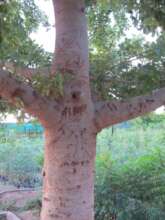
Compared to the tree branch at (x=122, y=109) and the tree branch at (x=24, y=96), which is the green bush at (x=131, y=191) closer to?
the tree branch at (x=122, y=109)

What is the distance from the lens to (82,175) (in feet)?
6.86

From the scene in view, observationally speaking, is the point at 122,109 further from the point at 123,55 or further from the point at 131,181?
the point at 131,181

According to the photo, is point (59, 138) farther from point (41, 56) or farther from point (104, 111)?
point (41, 56)

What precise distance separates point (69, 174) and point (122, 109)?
489 millimetres

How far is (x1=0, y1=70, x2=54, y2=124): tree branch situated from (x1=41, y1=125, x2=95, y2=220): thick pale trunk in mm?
162

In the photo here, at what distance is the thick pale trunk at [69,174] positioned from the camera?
2057mm

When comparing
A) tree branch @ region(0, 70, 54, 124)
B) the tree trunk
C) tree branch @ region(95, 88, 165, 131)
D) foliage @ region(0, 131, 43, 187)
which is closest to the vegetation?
foliage @ region(0, 131, 43, 187)

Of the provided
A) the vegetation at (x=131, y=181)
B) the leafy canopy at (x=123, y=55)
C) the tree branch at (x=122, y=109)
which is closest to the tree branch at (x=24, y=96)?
the tree branch at (x=122, y=109)

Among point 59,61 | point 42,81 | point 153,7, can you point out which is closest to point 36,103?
point 42,81

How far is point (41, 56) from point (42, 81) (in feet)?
3.39

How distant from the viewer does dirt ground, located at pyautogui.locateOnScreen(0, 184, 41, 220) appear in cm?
482

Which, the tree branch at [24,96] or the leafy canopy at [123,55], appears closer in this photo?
the tree branch at [24,96]

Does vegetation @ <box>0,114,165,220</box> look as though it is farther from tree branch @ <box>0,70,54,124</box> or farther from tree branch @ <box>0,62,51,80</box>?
tree branch @ <box>0,70,54,124</box>

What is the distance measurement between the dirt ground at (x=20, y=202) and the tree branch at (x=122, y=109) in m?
2.78
